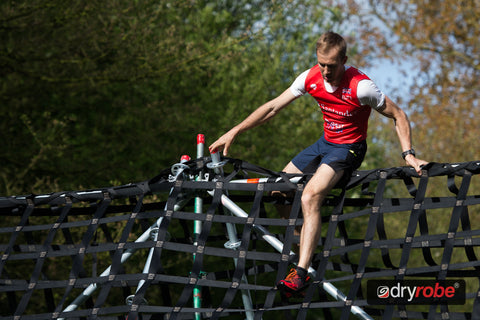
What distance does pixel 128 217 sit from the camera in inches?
126

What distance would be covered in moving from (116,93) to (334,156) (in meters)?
6.35

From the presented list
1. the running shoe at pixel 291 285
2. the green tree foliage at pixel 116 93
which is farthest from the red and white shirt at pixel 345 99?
the green tree foliage at pixel 116 93

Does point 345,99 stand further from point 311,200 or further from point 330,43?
point 311,200

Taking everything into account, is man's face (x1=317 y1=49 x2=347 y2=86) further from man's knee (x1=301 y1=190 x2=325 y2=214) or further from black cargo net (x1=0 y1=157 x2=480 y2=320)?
man's knee (x1=301 y1=190 x2=325 y2=214)

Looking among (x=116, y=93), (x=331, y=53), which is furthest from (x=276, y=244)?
(x=116, y=93)

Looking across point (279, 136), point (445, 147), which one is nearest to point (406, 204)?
point (279, 136)

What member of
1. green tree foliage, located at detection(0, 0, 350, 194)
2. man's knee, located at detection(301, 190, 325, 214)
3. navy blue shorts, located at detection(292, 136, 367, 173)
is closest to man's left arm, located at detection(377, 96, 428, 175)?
navy blue shorts, located at detection(292, 136, 367, 173)

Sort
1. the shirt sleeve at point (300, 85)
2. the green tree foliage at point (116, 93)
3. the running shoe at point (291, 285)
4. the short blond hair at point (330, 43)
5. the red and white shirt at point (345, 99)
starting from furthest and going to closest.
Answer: the green tree foliage at point (116, 93) < the shirt sleeve at point (300, 85) < the red and white shirt at point (345, 99) < the short blond hair at point (330, 43) < the running shoe at point (291, 285)

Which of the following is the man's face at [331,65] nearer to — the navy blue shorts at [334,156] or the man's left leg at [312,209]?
the navy blue shorts at [334,156]

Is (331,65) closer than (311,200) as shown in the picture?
No

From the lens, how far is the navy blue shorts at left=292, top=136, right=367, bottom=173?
317 cm

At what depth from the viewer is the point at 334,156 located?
3250mm

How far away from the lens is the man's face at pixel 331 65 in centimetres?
317

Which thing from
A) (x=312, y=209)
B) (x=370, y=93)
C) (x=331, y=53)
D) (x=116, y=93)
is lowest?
(x=312, y=209)
